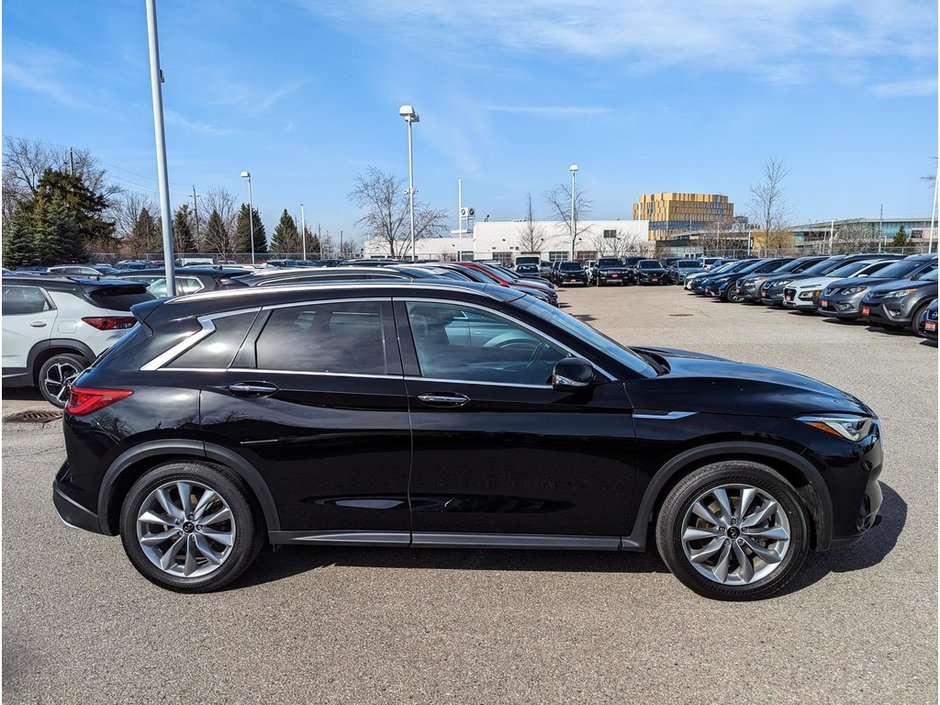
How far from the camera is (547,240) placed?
259 ft

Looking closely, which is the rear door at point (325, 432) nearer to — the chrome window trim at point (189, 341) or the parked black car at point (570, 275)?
the chrome window trim at point (189, 341)

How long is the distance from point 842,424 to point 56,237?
5198 centimetres

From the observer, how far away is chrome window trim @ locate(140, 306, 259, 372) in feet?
12.5

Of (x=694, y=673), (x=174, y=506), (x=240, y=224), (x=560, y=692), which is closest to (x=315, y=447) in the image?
(x=174, y=506)

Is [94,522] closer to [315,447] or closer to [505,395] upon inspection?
[315,447]

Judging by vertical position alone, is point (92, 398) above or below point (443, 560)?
above

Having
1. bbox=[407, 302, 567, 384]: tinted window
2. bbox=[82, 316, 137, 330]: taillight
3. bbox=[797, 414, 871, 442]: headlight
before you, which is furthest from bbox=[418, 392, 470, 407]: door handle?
bbox=[82, 316, 137, 330]: taillight

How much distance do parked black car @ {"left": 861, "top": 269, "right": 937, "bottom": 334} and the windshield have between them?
12259 mm

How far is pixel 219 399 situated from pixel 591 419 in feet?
6.65

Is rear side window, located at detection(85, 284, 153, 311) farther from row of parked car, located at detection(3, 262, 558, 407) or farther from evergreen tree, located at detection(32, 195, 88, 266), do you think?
evergreen tree, located at detection(32, 195, 88, 266)

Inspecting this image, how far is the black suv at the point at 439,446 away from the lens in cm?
354

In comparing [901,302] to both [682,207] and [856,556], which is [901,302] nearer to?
[856,556]

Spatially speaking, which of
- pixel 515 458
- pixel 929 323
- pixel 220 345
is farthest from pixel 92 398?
pixel 929 323

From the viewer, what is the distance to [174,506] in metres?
3.74
